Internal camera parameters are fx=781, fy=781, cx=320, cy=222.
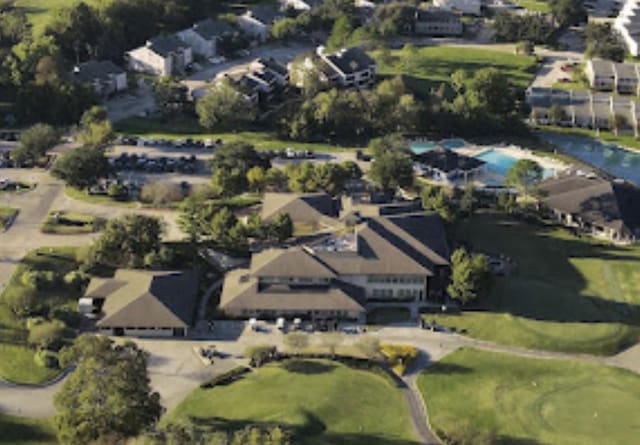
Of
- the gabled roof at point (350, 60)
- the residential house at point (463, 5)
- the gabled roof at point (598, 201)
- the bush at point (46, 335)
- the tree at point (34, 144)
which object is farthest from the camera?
the residential house at point (463, 5)

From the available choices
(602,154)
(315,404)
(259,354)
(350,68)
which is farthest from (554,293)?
(350,68)

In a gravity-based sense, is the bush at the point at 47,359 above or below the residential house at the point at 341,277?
below

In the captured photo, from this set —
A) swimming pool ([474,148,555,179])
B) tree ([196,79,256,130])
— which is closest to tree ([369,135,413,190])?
swimming pool ([474,148,555,179])

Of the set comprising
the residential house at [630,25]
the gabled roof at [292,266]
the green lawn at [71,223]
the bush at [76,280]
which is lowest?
the bush at [76,280]

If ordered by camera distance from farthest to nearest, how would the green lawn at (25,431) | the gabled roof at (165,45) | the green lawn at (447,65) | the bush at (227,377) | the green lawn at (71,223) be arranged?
1. the gabled roof at (165,45)
2. the green lawn at (447,65)
3. the green lawn at (71,223)
4. the bush at (227,377)
5. the green lawn at (25,431)

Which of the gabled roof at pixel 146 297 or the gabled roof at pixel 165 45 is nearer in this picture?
the gabled roof at pixel 146 297

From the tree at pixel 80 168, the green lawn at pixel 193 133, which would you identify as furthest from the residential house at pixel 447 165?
the tree at pixel 80 168

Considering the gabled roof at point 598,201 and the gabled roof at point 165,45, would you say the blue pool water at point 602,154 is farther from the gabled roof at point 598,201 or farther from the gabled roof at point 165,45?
the gabled roof at point 165,45

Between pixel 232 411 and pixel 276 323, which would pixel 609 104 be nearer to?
pixel 276 323
